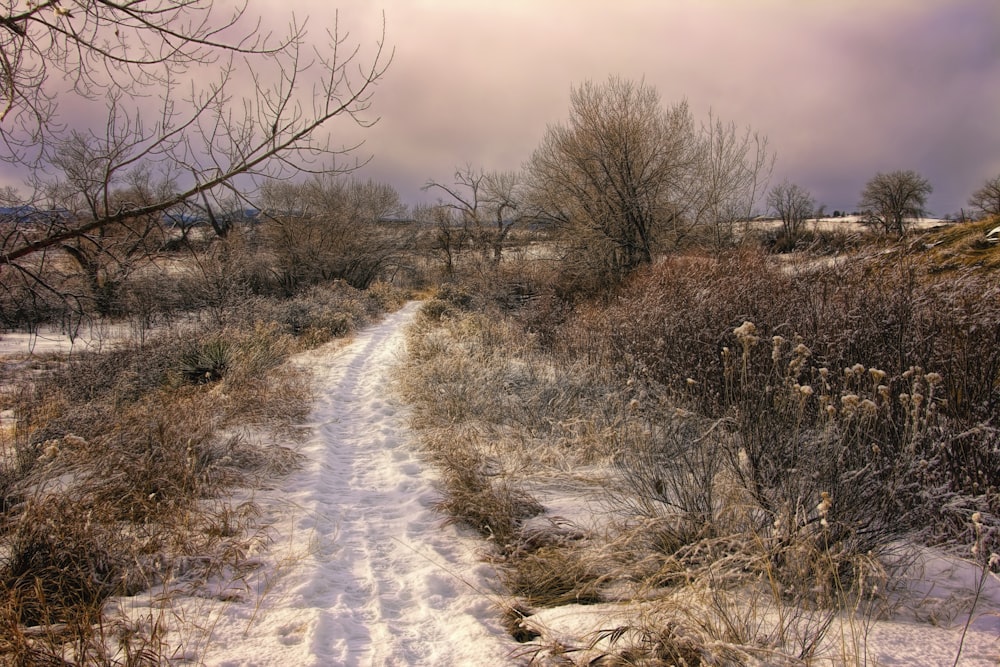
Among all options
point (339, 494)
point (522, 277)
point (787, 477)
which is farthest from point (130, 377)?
point (522, 277)

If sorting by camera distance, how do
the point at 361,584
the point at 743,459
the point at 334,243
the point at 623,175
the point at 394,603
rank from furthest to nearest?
the point at 334,243 → the point at 623,175 → the point at 743,459 → the point at 361,584 → the point at 394,603

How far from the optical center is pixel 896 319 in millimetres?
3773

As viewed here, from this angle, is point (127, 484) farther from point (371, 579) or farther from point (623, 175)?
point (623, 175)

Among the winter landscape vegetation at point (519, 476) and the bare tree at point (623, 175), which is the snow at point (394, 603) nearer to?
the winter landscape vegetation at point (519, 476)

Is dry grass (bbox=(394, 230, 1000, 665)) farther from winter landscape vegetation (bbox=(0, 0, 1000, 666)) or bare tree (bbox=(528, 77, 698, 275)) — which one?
bare tree (bbox=(528, 77, 698, 275))

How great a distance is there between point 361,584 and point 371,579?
67 millimetres

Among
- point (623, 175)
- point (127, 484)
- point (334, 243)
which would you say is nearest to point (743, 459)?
point (127, 484)

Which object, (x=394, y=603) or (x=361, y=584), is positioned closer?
(x=394, y=603)

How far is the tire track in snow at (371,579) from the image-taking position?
2195 millimetres

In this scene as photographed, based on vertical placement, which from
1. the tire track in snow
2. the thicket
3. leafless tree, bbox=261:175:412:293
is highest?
leafless tree, bbox=261:175:412:293

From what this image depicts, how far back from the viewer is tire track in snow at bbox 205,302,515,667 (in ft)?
7.20

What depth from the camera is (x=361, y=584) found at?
280cm

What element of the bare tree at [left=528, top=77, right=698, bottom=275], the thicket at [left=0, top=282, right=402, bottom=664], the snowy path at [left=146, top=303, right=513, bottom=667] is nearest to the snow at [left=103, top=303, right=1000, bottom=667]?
the snowy path at [left=146, top=303, right=513, bottom=667]

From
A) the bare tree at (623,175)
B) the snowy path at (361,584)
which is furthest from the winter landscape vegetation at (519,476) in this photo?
the bare tree at (623,175)
